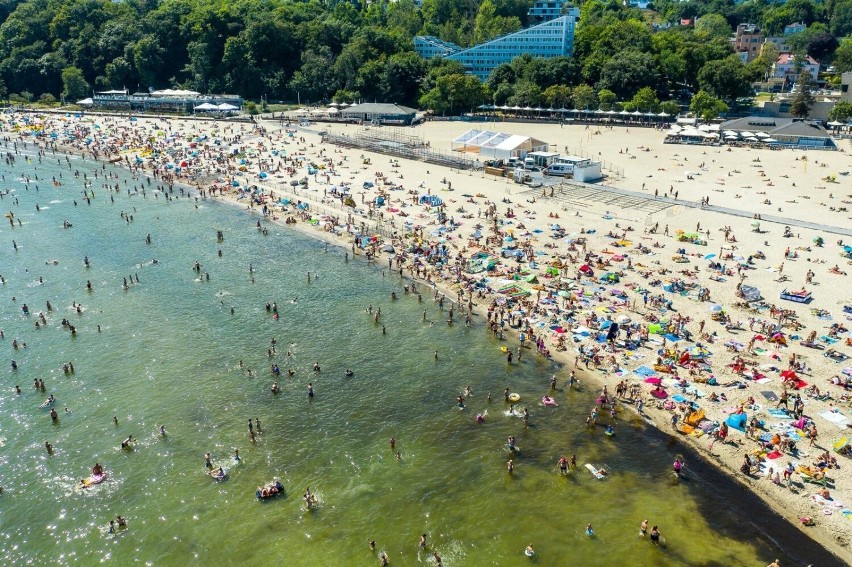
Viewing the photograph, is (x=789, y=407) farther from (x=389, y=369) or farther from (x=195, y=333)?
(x=195, y=333)

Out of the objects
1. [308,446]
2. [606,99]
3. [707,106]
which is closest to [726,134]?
[707,106]

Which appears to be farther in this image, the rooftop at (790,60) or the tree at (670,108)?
the rooftop at (790,60)

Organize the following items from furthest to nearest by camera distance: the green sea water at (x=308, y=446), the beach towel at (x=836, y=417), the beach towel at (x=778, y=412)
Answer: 1. the beach towel at (x=778, y=412)
2. the beach towel at (x=836, y=417)
3. the green sea water at (x=308, y=446)

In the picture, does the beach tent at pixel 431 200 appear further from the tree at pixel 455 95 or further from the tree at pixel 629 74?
the tree at pixel 629 74

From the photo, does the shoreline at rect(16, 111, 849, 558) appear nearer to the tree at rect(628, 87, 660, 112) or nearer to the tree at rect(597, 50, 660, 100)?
the tree at rect(628, 87, 660, 112)

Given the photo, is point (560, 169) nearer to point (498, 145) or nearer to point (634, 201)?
point (634, 201)

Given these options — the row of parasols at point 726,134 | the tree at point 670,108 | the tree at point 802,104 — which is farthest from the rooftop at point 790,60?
the row of parasols at point 726,134

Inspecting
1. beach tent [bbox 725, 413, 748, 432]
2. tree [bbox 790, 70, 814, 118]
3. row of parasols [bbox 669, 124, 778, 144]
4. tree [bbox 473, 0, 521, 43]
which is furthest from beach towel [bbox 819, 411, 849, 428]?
tree [bbox 473, 0, 521, 43]
